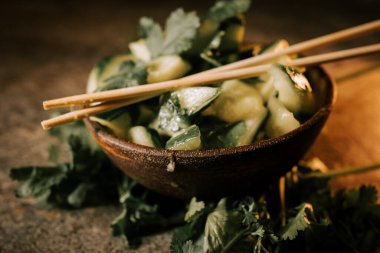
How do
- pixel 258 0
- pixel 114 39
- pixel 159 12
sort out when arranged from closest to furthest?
pixel 114 39 < pixel 159 12 < pixel 258 0

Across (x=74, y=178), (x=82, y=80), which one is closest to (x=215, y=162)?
(x=74, y=178)

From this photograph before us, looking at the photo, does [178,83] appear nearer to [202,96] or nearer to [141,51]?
[202,96]

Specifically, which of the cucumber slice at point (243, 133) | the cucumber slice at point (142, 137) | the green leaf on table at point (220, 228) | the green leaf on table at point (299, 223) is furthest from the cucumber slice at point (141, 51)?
the green leaf on table at point (299, 223)

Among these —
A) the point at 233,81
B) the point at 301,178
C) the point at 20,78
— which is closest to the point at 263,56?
the point at 233,81

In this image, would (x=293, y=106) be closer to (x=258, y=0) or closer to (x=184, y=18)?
(x=184, y=18)

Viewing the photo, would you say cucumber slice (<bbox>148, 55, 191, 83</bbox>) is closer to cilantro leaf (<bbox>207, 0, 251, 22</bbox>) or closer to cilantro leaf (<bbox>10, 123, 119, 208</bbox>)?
cilantro leaf (<bbox>207, 0, 251, 22</bbox>)

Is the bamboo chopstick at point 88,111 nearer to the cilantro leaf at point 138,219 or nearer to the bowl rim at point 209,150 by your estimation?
the bowl rim at point 209,150
